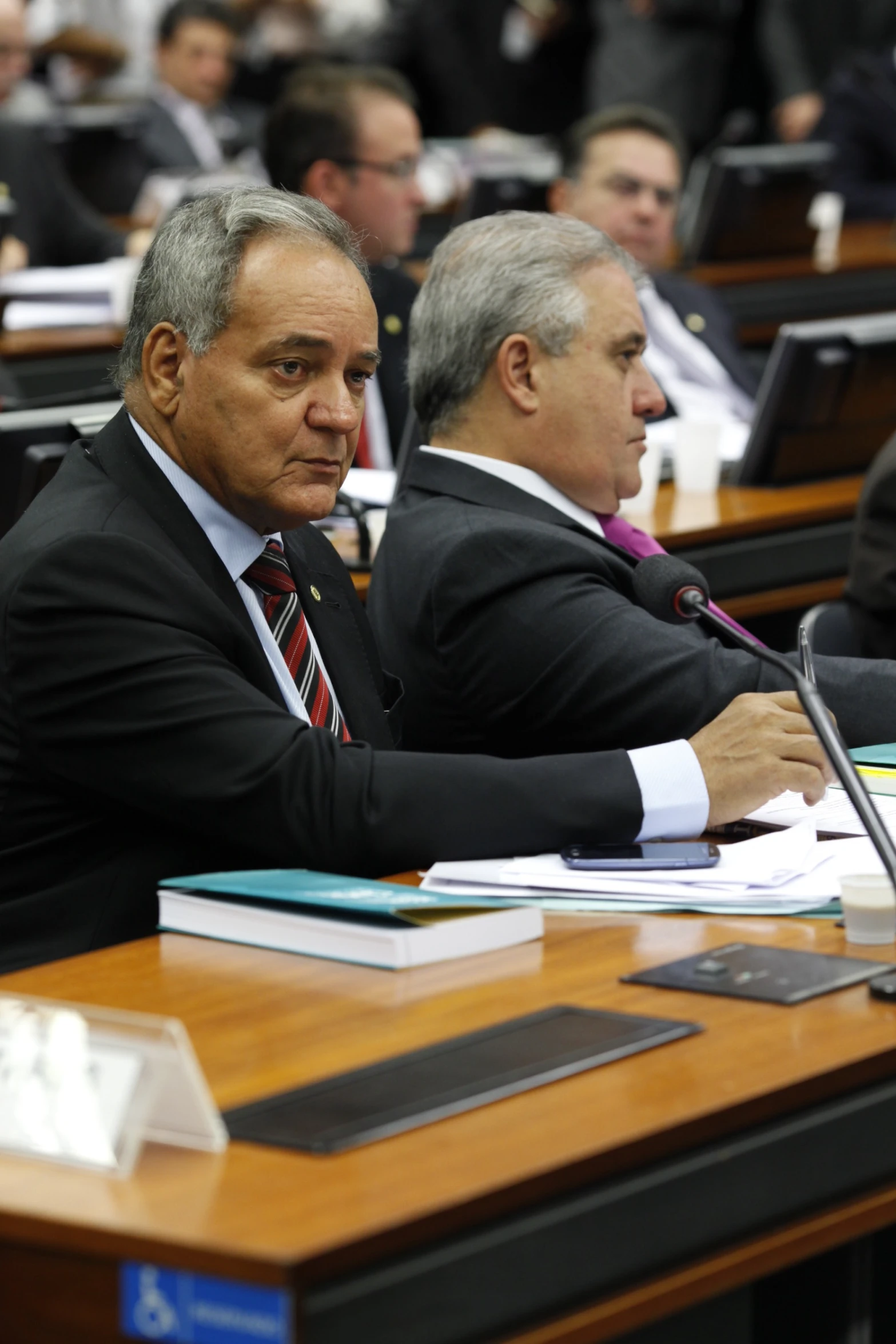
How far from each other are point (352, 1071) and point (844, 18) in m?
8.45

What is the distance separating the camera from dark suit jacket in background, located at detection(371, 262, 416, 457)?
3.85m

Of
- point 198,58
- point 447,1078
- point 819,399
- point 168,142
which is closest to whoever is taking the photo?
point 447,1078

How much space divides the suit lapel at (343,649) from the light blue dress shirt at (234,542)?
0.11 metres

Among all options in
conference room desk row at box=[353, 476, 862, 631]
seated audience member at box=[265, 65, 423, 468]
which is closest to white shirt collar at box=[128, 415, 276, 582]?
conference room desk row at box=[353, 476, 862, 631]

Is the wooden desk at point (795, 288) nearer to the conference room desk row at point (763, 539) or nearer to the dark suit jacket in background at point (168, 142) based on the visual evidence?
the conference room desk row at point (763, 539)

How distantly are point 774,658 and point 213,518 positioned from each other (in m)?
0.54

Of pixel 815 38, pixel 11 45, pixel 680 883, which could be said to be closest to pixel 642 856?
pixel 680 883

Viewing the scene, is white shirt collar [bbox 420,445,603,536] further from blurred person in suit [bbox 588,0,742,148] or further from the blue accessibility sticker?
blurred person in suit [bbox 588,0,742,148]

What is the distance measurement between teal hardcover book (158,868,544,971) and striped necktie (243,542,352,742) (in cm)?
31

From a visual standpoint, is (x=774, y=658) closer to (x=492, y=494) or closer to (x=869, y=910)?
(x=869, y=910)

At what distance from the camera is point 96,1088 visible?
113 centimetres

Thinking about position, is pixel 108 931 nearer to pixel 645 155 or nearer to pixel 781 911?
pixel 781 911

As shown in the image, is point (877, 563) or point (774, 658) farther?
point (877, 563)

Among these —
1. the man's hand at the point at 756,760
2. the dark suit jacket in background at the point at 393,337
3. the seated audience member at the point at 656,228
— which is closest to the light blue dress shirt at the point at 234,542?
the man's hand at the point at 756,760
